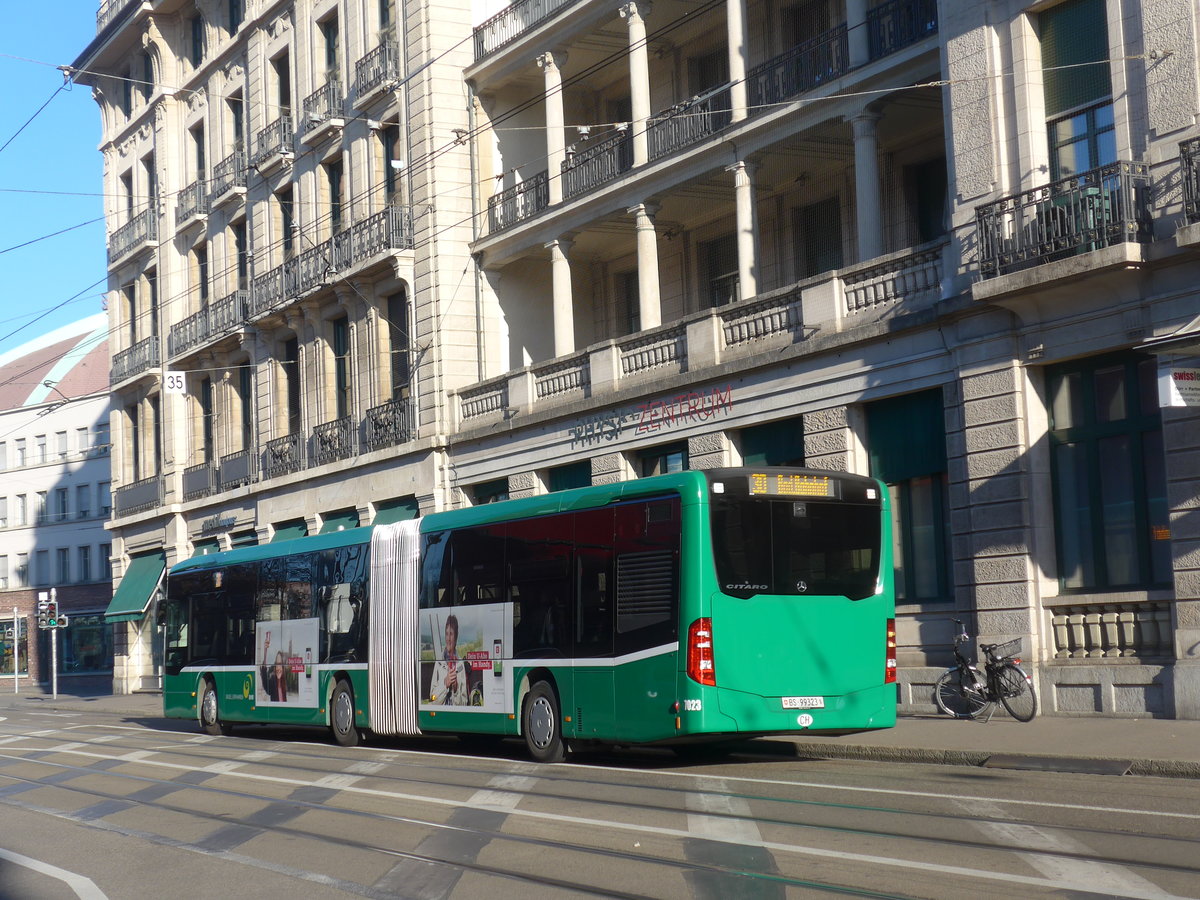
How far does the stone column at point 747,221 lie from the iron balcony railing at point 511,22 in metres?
6.38

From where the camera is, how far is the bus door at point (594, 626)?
16156mm

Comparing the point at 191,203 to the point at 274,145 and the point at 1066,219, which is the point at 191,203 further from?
the point at 1066,219

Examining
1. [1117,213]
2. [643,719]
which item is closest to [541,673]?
[643,719]

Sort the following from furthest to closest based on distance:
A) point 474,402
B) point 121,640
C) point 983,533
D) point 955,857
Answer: point 121,640, point 474,402, point 983,533, point 955,857

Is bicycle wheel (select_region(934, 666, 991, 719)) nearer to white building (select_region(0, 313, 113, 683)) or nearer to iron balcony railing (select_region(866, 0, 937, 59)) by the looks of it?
iron balcony railing (select_region(866, 0, 937, 59))

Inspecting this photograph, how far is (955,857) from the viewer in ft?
29.4

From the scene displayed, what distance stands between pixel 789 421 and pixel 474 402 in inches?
413

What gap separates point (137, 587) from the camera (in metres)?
49.9

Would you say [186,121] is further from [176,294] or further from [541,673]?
[541,673]

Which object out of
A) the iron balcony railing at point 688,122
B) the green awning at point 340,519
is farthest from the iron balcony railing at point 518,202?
the green awning at point 340,519

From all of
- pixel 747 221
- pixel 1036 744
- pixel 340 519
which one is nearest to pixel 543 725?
pixel 1036 744

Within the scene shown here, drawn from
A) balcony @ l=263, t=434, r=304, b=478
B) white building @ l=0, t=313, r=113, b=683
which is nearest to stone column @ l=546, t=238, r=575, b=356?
balcony @ l=263, t=434, r=304, b=478

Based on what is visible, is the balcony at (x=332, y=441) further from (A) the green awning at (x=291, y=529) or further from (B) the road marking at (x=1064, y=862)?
(B) the road marking at (x=1064, y=862)

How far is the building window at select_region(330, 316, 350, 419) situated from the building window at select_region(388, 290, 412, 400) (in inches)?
110
